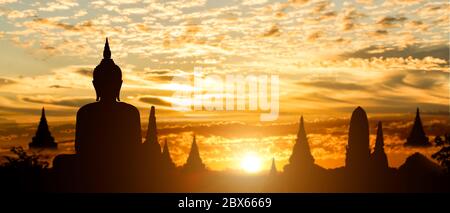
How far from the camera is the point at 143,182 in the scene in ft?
143

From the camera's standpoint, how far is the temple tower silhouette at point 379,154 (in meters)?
75.2

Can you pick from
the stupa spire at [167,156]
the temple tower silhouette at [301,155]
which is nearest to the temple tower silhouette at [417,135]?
the temple tower silhouette at [301,155]

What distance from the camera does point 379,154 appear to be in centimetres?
7588

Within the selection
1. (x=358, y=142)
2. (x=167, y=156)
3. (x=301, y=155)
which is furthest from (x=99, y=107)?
(x=301, y=155)

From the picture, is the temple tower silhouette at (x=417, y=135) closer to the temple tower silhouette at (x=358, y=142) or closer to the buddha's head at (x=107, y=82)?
the temple tower silhouette at (x=358, y=142)

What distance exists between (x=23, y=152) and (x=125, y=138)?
1097cm

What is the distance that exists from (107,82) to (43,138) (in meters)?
38.1

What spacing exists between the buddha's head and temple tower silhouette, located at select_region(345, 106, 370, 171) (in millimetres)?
38619

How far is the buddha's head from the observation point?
44219 millimetres

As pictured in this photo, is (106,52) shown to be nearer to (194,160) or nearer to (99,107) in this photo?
(99,107)

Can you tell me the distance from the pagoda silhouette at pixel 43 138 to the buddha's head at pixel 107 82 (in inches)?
1436
